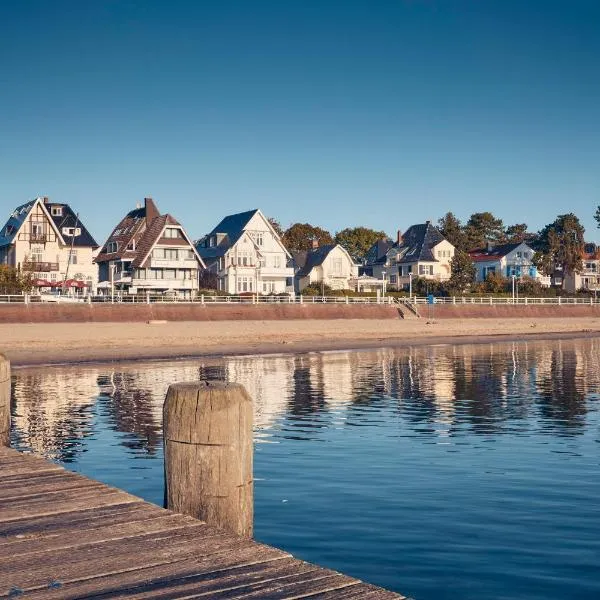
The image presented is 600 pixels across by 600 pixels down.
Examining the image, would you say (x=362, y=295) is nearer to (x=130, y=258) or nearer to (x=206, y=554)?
(x=130, y=258)

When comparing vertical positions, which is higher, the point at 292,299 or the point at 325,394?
the point at 292,299

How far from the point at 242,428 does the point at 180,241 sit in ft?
274

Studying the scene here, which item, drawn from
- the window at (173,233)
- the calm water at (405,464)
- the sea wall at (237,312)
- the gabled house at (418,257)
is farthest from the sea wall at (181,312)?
the gabled house at (418,257)

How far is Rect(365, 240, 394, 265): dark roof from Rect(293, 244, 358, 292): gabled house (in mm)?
16967

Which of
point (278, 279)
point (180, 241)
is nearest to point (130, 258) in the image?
point (180, 241)

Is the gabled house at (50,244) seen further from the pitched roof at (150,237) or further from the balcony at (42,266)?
the pitched roof at (150,237)

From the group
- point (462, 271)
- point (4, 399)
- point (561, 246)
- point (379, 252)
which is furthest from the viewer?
point (379, 252)

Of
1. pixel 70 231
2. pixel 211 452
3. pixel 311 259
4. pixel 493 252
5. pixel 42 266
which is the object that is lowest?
pixel 211 452

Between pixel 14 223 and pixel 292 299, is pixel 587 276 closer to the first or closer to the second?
pixel 292 299

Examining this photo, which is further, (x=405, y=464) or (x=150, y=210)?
(x=150, y=210)

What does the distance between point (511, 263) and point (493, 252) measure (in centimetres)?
638

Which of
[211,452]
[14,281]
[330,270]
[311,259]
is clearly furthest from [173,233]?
[211,452]

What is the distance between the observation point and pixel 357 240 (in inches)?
5935

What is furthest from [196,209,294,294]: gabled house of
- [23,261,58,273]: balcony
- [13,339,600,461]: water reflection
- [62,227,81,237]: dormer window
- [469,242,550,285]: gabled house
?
[13,339,600,461]: water reflection
